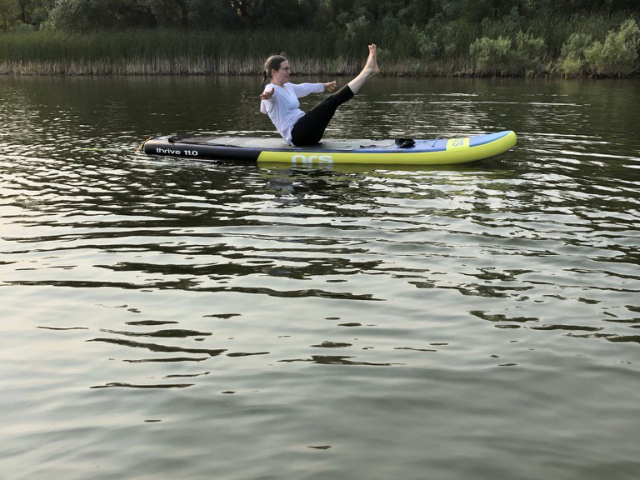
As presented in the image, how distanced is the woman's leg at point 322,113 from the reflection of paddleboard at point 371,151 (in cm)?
14

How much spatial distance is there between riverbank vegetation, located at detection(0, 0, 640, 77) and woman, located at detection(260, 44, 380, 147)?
18207 millimetres

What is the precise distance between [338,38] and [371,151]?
24.7 meters

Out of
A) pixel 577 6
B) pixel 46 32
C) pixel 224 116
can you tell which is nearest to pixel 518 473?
pixel 224 116

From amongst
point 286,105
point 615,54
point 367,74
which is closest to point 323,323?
point 367,74

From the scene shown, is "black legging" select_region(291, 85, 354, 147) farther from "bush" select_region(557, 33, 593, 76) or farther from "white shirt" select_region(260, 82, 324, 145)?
"bush" select_region(557, 33, 593, 76)

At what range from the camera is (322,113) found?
31.8 ft

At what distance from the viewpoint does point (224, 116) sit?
54.3 feet

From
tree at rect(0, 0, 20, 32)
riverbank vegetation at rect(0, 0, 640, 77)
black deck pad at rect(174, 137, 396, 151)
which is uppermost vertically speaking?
tree at rect(0, 0, 20, 32)

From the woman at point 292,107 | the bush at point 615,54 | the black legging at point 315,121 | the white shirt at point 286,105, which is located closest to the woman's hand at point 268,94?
the woman at point 292,107

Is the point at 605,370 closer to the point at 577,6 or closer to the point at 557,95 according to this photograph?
the point at 557,95

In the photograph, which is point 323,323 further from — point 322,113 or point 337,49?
point 337,49

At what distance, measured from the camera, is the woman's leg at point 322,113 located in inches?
363

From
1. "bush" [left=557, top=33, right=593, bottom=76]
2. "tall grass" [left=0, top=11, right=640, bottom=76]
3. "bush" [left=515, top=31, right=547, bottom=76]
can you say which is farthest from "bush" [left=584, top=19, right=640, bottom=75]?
"bush" [left=515, top=31, right=547, bottom=76]

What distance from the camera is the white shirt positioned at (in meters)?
9.96
